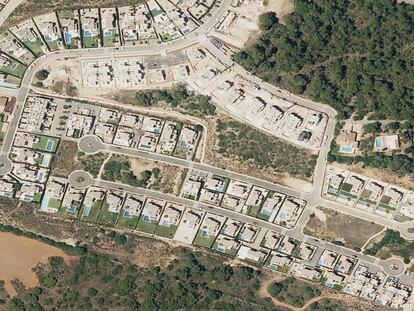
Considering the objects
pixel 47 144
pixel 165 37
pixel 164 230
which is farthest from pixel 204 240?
pixel 165 37

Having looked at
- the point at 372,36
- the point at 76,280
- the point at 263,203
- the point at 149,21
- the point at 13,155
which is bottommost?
the point at 76,280

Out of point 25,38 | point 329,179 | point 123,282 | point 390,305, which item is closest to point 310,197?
point 329,179

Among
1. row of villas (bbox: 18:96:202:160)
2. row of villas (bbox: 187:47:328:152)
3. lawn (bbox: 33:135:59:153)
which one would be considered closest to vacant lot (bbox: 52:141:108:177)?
lawn (bbox: 33:135:59:153)

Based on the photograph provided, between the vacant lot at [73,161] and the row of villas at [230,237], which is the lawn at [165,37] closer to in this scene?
the vacant lot at [73,161]

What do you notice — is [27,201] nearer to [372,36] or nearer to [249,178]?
[249,178]

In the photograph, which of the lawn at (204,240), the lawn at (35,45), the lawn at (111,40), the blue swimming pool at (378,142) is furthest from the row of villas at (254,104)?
the lawn at (35,45)

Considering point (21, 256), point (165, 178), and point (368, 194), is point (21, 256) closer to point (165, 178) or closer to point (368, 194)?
point (165, 178)
